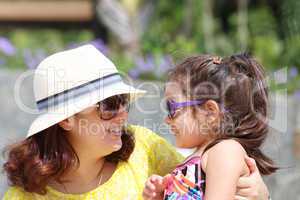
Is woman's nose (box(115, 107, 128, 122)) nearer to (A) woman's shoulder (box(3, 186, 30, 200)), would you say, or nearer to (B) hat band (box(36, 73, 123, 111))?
(B) hat band (box(36, 73, 123, 111))

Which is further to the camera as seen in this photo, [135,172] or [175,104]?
[135,172]

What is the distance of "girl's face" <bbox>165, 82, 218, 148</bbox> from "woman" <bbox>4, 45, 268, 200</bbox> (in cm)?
18

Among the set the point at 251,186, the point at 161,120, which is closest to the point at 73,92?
the point at 251,186

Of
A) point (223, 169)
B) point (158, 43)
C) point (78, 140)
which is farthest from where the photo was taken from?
point (158, 43)

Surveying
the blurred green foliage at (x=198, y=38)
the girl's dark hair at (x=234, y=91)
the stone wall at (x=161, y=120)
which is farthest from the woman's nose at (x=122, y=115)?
the blurred green foliage at (x=198, y=38)

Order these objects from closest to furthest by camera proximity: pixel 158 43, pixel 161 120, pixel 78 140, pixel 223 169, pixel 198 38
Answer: pixel 223 169 → pixel 78 140 → pixel 161 120 → pixel 158 43 → pixel 198 38

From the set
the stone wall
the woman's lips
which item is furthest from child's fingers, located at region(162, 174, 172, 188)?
the stone wall

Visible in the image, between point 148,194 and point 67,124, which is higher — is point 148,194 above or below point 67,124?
below

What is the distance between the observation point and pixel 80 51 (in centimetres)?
232

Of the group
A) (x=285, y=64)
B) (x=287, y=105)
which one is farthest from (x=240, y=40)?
(x=287, y=105)

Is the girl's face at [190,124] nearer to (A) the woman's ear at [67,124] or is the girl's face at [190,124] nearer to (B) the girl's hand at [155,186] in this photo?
(B) the girl's hand at [155,186]

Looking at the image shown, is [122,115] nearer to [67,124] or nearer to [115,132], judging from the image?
[115,132]

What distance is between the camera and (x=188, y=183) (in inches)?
86.6

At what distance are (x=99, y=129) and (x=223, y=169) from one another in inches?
18.8
